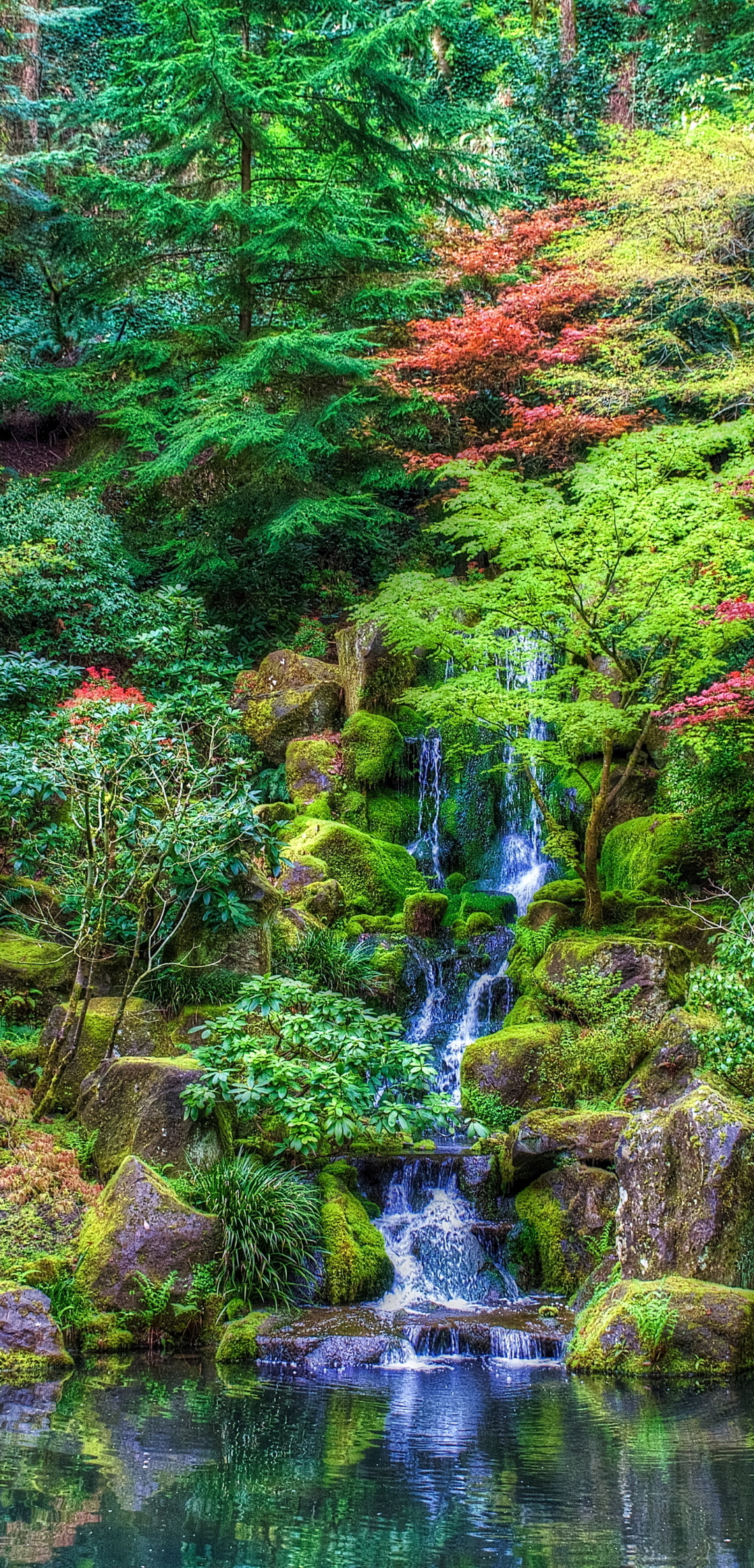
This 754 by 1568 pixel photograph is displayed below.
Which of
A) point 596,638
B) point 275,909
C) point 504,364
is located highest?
point 504,364

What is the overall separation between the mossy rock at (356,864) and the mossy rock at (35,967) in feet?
12.2

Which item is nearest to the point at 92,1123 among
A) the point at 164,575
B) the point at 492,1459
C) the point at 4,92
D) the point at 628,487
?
the point at 492,1459

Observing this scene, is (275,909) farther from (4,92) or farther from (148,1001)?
(4,92)

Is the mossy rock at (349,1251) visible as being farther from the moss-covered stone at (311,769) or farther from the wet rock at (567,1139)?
the moss-covered stone at (311,769)

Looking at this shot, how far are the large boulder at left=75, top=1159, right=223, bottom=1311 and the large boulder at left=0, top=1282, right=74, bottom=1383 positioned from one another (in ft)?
1.79

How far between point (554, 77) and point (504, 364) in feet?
29.3

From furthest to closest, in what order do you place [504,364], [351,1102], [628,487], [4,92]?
[4,92] → [504,364] → [628,487] → [351,1102]

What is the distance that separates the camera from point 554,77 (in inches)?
870

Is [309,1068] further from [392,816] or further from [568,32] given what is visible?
[568,32]

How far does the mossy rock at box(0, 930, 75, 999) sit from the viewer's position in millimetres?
10438

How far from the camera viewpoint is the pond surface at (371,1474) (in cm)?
418

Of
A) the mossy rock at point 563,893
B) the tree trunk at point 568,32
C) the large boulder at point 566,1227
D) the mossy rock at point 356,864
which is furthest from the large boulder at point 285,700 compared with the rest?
the tree trunk at point 568,32

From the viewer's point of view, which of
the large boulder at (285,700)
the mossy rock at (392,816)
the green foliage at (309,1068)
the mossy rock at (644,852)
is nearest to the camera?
the green foliage at (309,1068)

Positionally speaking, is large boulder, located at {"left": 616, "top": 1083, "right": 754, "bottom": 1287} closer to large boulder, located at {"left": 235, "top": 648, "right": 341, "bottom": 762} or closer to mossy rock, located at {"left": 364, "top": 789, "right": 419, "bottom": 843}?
mossy rock, located at {"left": 364, "top": 789, "right": 419, "bottom": 843}
